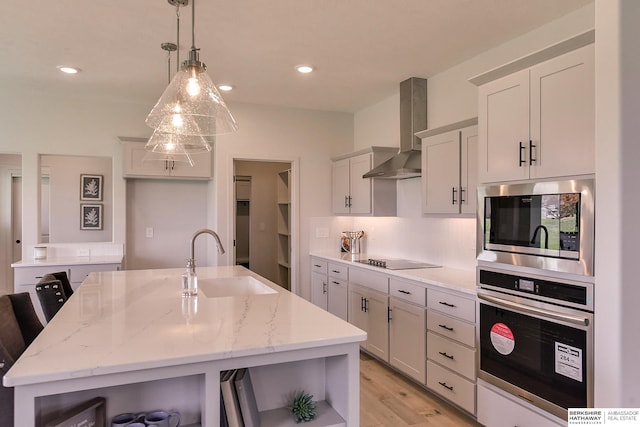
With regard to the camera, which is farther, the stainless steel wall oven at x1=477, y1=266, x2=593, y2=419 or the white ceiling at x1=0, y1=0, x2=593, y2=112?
the white ceiling at x1=0, y1=0, x2=593, y2=112

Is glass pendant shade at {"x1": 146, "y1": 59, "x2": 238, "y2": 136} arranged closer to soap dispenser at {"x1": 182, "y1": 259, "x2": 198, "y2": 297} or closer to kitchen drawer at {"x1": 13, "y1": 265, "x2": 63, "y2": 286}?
soap dispenser at {"x1": 182, "y1": 259, "x2": 198, "y2": 297}

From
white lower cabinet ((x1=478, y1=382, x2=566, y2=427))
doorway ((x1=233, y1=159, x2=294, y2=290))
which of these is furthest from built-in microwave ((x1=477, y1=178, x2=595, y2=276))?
doorway ((x1=233, y1=159, x2=294, y2=290))

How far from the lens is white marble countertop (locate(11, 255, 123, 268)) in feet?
13.3

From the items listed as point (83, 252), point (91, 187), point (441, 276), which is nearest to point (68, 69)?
point (83, 252)

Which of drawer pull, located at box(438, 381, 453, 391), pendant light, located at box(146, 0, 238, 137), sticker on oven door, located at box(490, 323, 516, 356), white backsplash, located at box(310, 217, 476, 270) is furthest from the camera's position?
white backsplash, located at box(310, 217, 476, 270)

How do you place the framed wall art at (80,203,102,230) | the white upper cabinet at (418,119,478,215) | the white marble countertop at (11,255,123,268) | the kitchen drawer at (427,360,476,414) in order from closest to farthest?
the kitchen drawer at (427,360,476,414), the white upper cabinet at (418,119,478,215), the white marble countertop at (11,255,123,268), the framed wall art at (80,203,102,230)

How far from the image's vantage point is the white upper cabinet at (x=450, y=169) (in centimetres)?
308

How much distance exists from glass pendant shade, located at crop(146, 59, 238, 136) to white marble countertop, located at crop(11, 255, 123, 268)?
2.52 meters

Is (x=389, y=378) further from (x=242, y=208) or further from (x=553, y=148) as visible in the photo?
(x=242, y=208)

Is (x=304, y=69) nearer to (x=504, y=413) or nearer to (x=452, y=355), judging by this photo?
(x=452, y=355)

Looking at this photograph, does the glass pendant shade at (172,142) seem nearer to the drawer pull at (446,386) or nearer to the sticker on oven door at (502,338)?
the sticker on oven door at (502,338)

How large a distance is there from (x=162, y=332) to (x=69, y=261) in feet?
10.8

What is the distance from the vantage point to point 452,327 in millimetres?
2859

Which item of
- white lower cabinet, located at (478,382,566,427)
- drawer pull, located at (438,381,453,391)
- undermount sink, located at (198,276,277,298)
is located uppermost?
undermount sink, located at (198,276,277,298)
